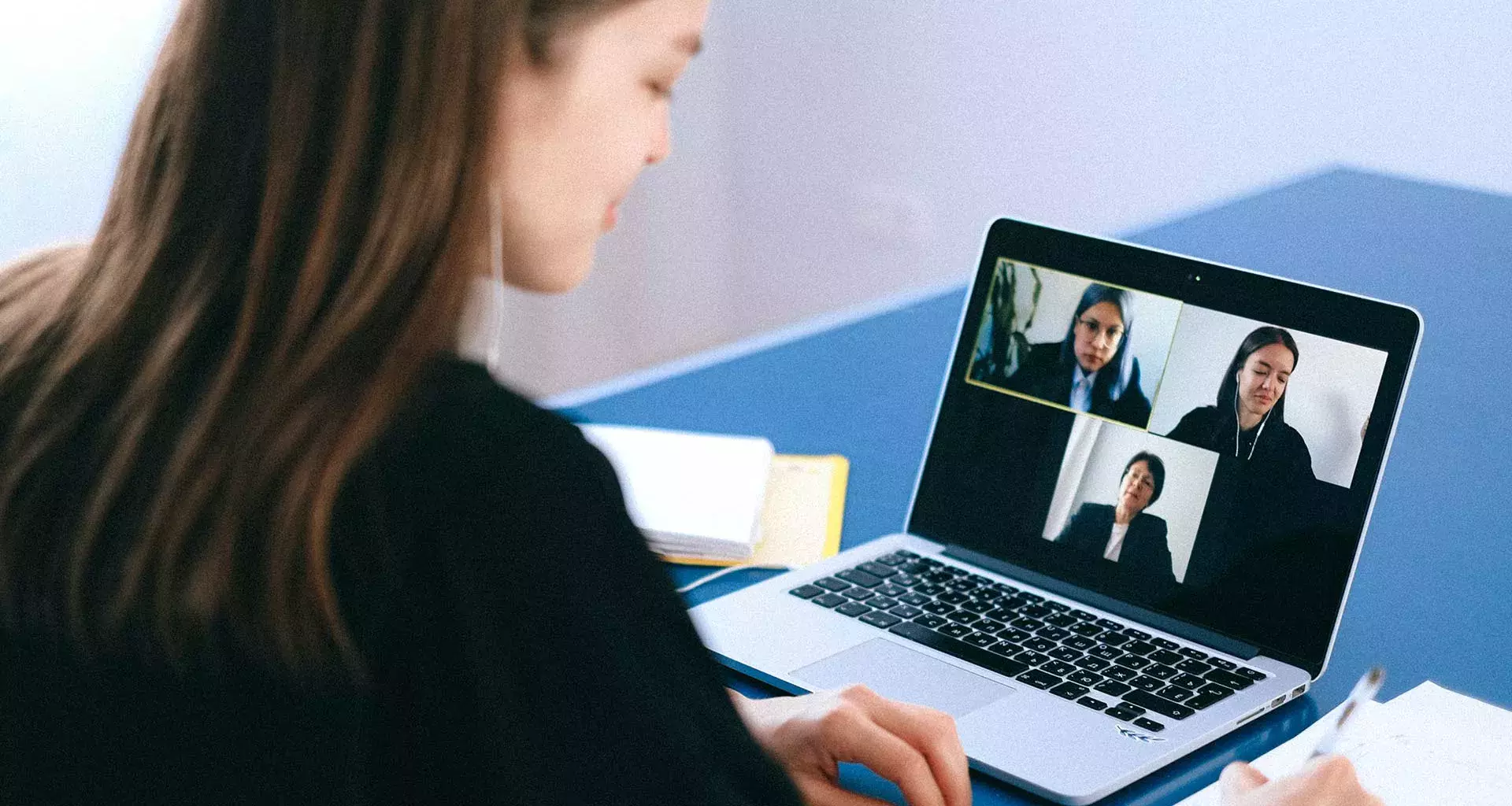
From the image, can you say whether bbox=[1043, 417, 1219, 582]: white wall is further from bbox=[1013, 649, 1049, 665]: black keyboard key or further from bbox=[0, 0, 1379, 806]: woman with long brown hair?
bbox=[0, 0, 1379, 806]: woman with long brown hair

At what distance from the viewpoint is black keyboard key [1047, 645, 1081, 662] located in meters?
0.96

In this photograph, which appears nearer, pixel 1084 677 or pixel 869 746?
pixel 869 746

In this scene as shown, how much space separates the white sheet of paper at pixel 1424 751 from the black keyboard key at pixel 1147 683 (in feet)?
0.25

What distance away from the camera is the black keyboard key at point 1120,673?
0.93 metres

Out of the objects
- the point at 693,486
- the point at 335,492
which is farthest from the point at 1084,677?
the point at 335,492

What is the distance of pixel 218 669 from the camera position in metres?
0.62

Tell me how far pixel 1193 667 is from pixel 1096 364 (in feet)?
0.72

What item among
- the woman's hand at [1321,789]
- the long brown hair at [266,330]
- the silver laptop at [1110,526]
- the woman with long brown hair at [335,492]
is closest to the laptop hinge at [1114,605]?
the silver laptop at [1110,526]

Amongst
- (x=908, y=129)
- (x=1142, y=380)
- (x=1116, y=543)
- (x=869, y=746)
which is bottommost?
(x=869, y=746)

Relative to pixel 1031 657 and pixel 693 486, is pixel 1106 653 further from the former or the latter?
pixel 693 486

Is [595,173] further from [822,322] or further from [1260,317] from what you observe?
[822,322]

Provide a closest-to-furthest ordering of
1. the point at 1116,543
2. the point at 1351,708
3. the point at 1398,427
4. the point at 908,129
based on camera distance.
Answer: the point at 1351,708 < the point at 1116,543 < the point at 1398,427 < the point at 908,129

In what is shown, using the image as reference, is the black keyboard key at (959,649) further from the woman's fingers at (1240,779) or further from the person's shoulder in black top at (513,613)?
the person's shoulder in black top at (513,613)

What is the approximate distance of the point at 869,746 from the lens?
82cm
